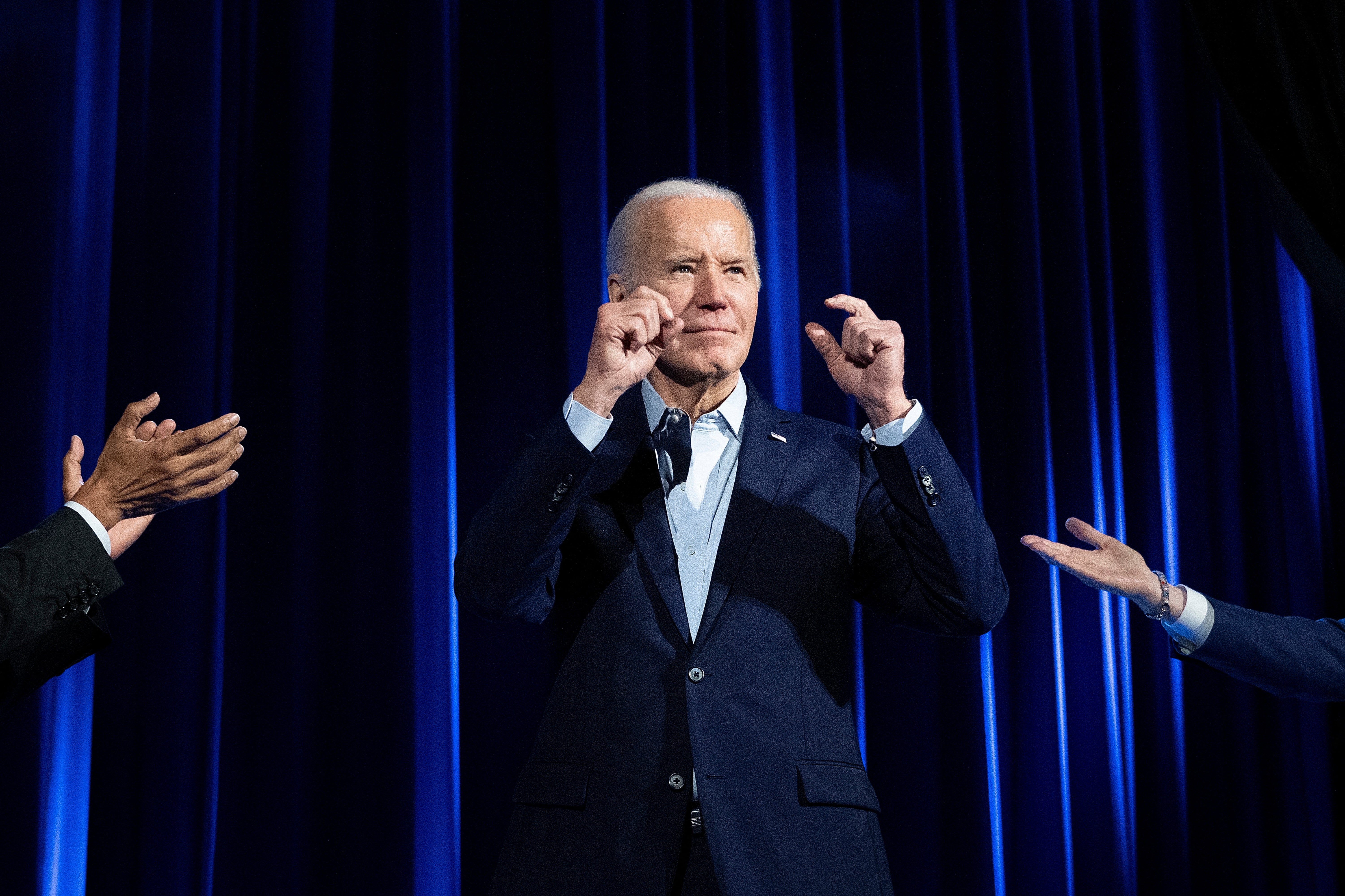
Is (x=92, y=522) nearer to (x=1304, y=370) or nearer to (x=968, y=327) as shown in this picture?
(x=968, y=327)

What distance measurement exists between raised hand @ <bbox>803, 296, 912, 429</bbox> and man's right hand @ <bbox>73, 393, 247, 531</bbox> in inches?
32.1

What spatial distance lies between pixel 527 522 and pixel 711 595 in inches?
10.2

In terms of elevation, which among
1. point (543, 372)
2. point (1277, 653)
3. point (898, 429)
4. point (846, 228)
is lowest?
point (1277, 653)

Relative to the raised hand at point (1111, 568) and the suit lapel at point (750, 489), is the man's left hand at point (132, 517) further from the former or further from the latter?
the raised hand at point (1111, 568)

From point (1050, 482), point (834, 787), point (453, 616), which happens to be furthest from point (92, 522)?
point (1050, 482)

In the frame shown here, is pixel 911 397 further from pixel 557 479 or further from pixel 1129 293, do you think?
pixel 557 479

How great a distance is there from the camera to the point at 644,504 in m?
1.51

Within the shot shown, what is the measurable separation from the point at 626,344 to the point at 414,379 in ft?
2.92

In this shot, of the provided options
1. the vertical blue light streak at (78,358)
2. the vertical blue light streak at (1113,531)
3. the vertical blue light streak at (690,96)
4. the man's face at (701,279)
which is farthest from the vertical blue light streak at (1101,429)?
the vertical blue light streak at (78,358)

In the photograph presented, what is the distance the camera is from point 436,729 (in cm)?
210

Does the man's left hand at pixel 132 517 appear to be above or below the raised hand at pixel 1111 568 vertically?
above

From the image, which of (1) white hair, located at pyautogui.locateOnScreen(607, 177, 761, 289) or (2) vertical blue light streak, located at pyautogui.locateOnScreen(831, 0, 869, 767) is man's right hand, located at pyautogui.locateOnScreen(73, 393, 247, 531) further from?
(2) vertical blue light streak, located at pyautogui.locateOnScreen(831, 0, 869, 767)

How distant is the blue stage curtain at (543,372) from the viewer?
2.07 m

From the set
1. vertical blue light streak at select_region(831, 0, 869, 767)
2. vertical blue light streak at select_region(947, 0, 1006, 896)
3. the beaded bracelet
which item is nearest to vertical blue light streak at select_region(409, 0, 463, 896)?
vertical blue light streak at select_region(831, 0, 869, 767)
